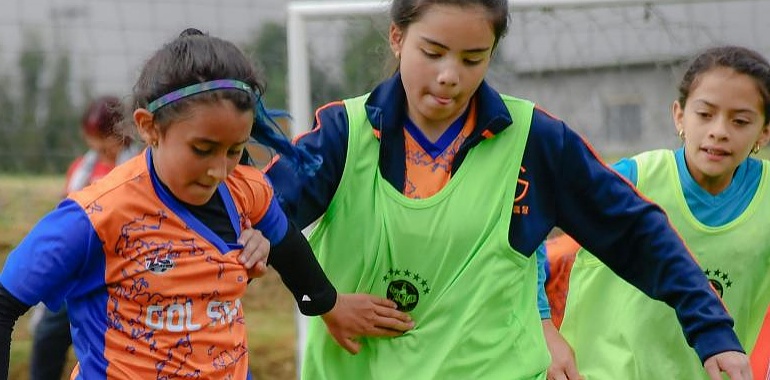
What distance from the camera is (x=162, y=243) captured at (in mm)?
3348

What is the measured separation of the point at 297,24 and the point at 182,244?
3544mm

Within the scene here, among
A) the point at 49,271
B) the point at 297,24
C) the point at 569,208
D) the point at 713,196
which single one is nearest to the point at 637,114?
the point at 297,24

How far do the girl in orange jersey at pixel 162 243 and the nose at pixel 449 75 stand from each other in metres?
0.48

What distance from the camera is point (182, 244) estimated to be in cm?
337

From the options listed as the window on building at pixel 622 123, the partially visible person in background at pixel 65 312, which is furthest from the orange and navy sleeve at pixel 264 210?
the window on building at pixel 622 123

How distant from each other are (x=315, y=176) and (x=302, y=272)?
26 cm

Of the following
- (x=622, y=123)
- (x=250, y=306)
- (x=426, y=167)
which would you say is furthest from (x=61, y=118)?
(x=426, y=167)

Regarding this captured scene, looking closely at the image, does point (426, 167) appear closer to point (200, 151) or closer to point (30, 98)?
point (200, 151)

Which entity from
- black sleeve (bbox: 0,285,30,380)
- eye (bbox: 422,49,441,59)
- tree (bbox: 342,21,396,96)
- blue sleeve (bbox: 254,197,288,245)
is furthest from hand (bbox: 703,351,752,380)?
tree (bbox: 342,21,396,96)

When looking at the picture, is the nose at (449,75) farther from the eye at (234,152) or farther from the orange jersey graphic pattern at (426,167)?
the eye at (234,152)

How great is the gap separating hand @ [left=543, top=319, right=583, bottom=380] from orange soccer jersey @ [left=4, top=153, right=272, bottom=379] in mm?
1214

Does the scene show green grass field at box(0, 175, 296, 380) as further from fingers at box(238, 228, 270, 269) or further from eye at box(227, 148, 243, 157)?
eye at box(227, 148, 243, 157)

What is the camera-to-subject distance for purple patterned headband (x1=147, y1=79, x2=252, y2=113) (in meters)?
3.31

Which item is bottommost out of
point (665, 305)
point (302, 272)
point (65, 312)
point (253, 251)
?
point (65, 312)
